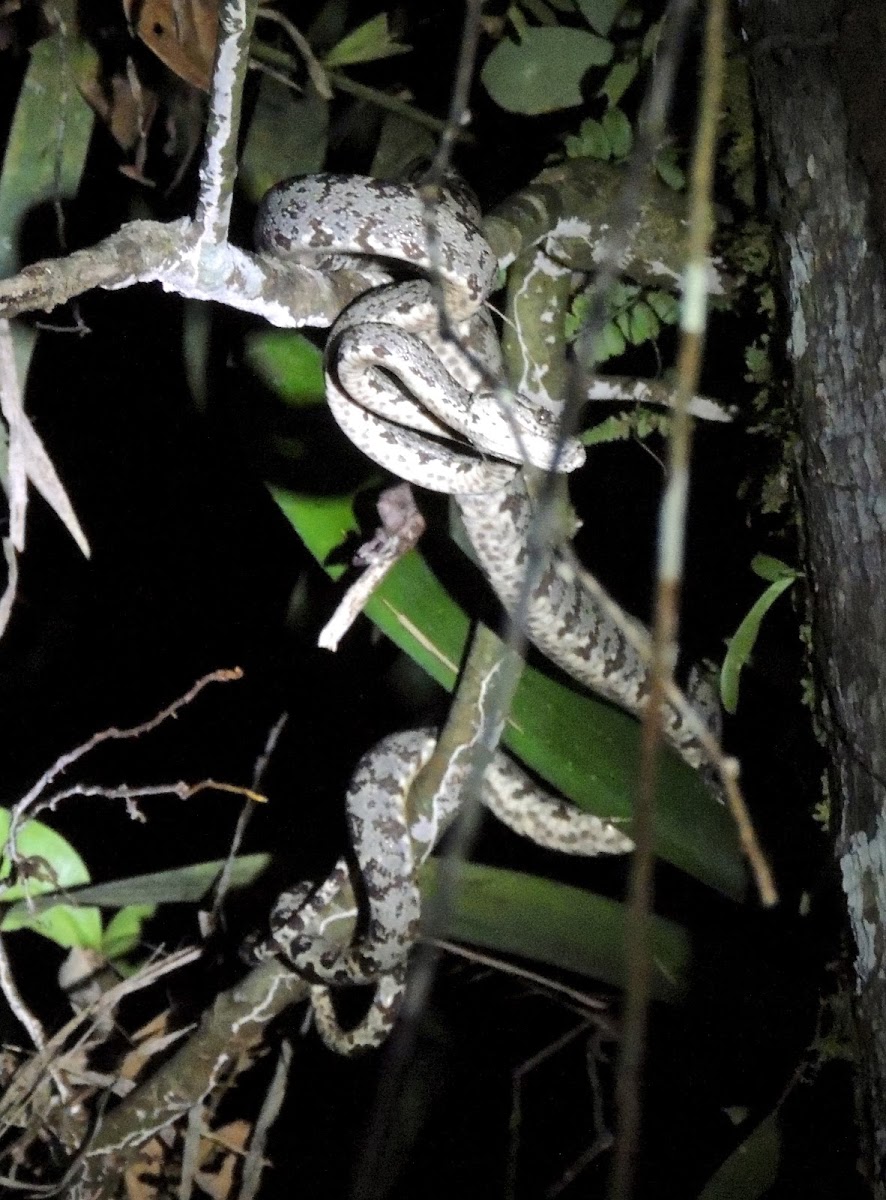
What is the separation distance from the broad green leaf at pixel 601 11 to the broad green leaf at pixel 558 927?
1.23m

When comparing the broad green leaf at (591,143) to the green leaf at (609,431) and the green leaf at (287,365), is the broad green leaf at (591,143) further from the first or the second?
the green leaf at (287,365)

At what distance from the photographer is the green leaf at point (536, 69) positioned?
1433 mm

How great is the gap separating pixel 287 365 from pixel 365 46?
2.04 ft

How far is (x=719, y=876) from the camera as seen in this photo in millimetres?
1296

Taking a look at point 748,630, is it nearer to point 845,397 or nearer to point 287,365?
point 845,397

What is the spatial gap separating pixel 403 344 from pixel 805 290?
42 centimetres

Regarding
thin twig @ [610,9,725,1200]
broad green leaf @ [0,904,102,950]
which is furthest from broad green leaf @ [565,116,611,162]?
broad green leaf @ [0,904,102,950]

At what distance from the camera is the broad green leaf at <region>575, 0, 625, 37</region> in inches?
55.2

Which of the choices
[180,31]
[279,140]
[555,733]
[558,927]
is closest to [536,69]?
[279,140]

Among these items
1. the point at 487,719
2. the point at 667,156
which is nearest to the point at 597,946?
the point at 487,719

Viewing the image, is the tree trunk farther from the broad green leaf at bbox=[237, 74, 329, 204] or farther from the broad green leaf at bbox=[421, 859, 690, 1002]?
the broad green leaf at bbox=[237, 74, 329, 204]

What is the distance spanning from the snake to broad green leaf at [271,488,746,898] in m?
0.10

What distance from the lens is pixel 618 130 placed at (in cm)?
138

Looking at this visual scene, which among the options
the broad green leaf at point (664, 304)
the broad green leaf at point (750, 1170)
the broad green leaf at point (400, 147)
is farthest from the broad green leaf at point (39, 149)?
the broad green leaf at point (750, 1170)
